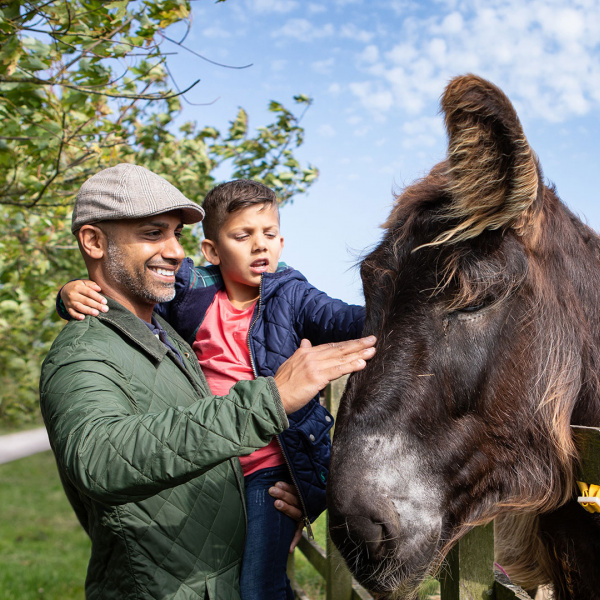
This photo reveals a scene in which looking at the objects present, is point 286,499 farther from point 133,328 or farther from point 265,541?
point 133,328

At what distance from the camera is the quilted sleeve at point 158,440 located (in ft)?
5.07

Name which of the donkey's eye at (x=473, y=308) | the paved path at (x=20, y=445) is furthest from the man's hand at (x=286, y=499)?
the paved path at (x=20, y=445)

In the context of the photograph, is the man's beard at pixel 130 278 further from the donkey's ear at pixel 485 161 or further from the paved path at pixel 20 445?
the paved path at pixel 20 445

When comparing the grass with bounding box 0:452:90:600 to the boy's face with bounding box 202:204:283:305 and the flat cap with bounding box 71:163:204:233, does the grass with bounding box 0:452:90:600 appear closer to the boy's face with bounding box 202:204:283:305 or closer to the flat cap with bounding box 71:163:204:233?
the boy's face with bounding box 202:204:283:305

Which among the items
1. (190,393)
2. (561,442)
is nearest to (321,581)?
(190,393)

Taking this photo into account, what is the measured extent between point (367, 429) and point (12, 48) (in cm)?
241

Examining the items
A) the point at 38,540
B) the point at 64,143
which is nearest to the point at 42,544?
the point at 38,540

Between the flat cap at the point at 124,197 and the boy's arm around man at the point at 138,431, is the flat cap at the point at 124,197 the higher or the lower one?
the higher one

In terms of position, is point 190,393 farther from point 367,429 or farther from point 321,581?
point 321,581

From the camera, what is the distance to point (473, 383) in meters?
1.81

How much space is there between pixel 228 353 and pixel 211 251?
2.25ft

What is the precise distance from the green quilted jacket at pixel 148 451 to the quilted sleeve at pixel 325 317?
0.57 meters

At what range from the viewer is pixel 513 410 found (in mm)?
1842

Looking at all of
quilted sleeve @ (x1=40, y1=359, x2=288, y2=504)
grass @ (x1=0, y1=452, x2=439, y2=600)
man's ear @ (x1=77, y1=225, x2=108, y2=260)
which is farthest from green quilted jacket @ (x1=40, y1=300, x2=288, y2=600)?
grass @ (x1=0, y1=452, x2=439, y2=600)
